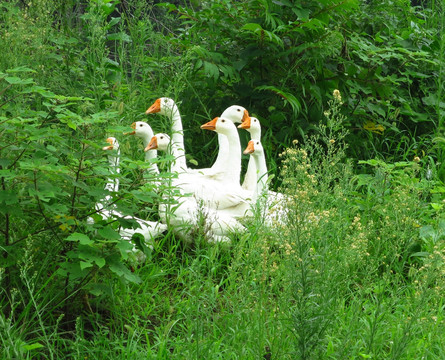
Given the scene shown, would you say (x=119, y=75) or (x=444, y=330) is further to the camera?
(x=119, y=75)

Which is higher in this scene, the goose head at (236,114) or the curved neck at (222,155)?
the goose head at (236,114)

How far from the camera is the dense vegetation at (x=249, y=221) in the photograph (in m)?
2.42

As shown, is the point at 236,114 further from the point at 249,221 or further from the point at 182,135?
the point at 249,221

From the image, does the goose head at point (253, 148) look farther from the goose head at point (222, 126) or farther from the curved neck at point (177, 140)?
the curved neck at point (177, 140)

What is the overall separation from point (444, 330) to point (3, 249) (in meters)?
2.00

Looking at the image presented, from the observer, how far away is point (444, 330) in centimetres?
295

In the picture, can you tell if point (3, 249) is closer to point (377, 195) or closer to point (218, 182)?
point (218, 182)

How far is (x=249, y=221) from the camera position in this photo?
377cm

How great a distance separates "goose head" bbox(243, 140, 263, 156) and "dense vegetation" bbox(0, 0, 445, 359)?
22cm

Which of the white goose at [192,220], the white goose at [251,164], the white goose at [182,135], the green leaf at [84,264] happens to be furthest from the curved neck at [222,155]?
the green leaf at [84,264]

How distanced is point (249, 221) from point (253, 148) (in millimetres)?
526

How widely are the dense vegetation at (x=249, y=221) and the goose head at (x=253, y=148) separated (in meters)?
0.22

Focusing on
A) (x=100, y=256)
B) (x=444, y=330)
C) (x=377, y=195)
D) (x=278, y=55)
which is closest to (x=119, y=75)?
(x=278, y=55)

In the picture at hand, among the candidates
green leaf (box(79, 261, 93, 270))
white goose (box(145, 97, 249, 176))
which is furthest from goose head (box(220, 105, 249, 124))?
green leaf (box(79, 261, 93, 270))
